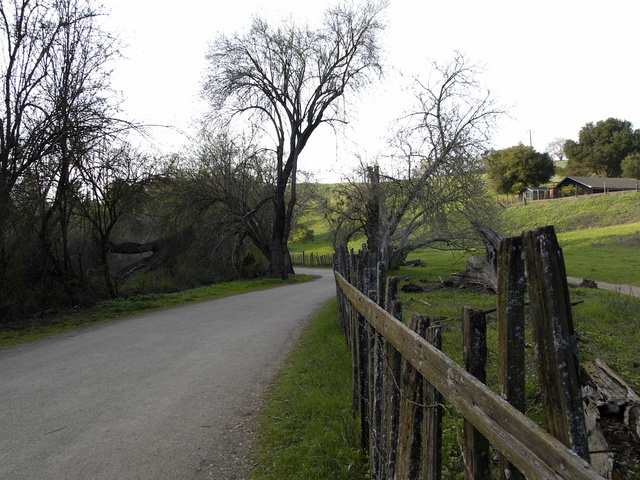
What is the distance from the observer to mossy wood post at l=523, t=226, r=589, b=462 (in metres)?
1.34

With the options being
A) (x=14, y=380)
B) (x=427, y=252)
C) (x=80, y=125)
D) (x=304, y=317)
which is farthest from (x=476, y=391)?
(x=427, y=252)

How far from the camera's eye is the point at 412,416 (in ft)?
7.89

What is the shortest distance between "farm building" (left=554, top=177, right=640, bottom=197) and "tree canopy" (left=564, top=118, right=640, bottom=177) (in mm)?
8479

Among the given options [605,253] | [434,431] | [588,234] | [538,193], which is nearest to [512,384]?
[434,431]

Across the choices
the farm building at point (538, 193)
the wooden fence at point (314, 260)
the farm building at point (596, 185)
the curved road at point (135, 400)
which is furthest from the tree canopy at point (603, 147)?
the curved road at point (135, 400)

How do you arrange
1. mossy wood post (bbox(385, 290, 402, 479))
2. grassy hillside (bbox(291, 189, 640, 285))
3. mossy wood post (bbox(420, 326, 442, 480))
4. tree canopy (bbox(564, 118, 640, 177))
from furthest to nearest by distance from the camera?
1. tree canopy (bbox(564, 118, 640, 177))
2. grassy hillside (bbox(291, 189, 640, 285))
3. mossy wood post (bbox(385, 290, 402, 479))
4. mossy wood post (bbox(420, 326, 442, 480))

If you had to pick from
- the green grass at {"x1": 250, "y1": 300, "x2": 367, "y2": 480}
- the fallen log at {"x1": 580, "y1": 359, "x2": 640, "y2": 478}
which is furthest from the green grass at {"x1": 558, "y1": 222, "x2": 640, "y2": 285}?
the green grass at {"x1": 250, "y1": 300, "x2": 367, "y2": 480}

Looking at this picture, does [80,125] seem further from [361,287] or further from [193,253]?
[193,253]

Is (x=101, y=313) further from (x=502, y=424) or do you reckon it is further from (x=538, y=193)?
(x=538, y=193)

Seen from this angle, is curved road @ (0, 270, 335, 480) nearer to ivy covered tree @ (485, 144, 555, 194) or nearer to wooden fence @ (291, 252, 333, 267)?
wooden fence @ (291, 252, 333, 267)

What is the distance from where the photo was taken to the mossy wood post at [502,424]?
43.9 inches

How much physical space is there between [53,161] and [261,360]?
8490 millimetres

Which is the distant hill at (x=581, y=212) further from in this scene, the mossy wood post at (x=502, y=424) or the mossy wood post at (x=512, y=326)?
the mossy wood post at (x=512, y=326)

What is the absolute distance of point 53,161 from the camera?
11.6 meters
